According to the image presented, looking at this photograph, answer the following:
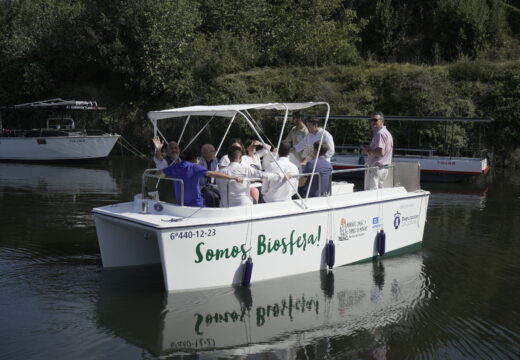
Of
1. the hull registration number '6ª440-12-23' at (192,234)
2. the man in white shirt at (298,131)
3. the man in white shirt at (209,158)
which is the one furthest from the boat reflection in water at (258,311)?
the man in white shirt at (298,131)

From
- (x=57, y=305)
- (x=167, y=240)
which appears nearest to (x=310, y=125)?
(x=167, y=240)

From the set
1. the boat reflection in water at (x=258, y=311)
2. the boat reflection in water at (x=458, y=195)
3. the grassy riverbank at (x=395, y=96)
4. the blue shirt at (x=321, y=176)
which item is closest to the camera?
the boat reflection in water at (x=258, y=311)

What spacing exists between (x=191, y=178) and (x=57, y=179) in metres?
A: 14.7

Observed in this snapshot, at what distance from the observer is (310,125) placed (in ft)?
32.7

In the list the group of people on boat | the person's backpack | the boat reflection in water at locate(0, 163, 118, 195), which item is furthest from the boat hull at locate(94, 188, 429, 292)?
the boat reflection in water at locate(0, 163, 118, 195)

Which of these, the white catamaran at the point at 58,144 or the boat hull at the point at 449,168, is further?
the white catamaran at the point at 58,144

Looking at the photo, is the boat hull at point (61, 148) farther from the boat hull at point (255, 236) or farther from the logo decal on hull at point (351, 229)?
the logo decal on hull at point (351, 229)

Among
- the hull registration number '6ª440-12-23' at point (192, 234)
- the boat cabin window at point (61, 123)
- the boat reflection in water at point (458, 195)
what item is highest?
the boat cabin window at point (61, 123)

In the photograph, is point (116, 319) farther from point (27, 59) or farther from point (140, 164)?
point (27, 59)

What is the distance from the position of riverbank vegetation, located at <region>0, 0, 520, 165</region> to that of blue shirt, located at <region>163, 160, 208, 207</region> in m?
18.9

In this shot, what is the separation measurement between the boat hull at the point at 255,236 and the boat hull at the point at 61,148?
62.0 feet

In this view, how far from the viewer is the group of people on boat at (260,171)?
823 cm

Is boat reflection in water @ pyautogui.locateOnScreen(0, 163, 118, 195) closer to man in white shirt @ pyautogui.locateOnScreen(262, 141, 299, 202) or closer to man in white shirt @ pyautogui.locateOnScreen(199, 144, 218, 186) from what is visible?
man in white shirt @ pyautogui.locateOnScreen(199, 144, 218, 186)

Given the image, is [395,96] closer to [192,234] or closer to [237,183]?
[237,183]
